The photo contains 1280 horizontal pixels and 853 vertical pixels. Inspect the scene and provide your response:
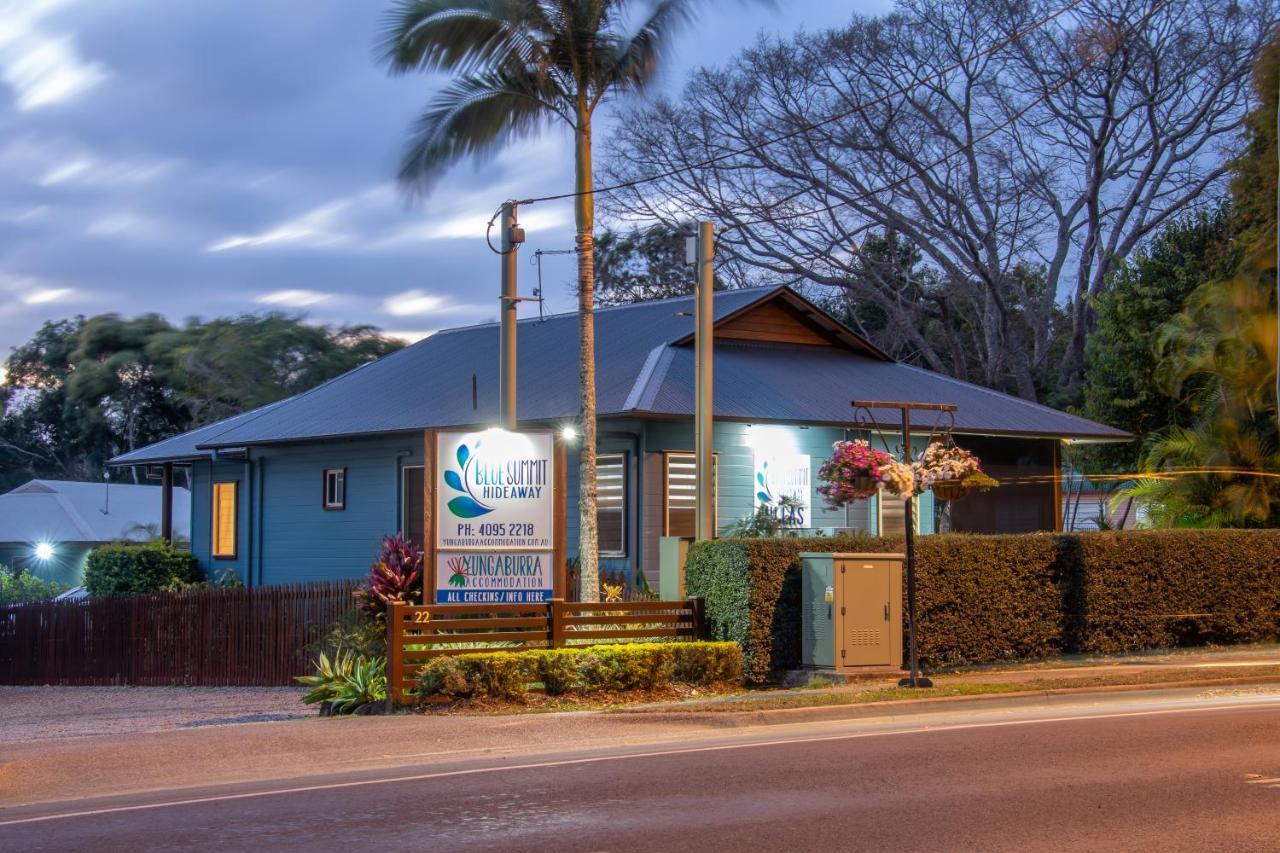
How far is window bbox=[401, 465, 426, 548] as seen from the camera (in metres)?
27.1

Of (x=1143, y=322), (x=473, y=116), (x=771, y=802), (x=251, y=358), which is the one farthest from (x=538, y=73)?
(x=251, y=358)

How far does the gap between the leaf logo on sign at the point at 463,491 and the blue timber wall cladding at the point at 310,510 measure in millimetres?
9586

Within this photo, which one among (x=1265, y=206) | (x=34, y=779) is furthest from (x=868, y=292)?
(x=34, y=779)

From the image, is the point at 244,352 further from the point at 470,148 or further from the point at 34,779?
the point at 34,779

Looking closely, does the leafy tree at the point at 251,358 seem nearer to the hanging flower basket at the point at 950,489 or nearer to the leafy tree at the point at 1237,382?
the leafy tree at the point at 1237,382

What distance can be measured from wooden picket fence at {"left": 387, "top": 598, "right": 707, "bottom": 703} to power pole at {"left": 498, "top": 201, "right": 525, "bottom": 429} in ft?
10.4

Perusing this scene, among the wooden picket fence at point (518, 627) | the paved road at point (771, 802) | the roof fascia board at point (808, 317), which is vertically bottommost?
the paved road at point (771, 802)

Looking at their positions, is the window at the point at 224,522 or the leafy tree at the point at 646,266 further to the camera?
the leafy tree at the point at 646,266

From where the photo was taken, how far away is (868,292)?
151 ft

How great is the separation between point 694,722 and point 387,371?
19139mm

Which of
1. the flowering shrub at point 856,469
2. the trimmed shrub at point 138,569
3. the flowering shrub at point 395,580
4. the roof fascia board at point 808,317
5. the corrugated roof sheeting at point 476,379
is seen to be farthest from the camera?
the trimmed shrub at point 138,569

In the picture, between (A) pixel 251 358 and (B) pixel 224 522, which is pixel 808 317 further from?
(A) pixel 251 358

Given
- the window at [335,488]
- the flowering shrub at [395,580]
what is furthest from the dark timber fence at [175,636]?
the window at [335,488]

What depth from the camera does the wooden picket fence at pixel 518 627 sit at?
15.9m
